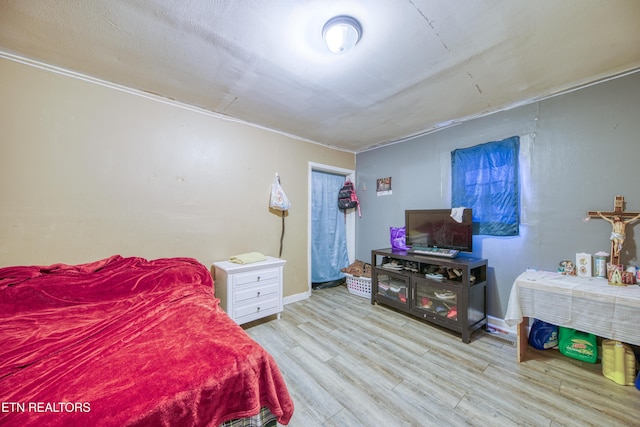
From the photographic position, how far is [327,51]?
1626 millimetres

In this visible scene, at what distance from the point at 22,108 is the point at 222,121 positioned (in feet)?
4.83

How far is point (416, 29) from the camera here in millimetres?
1441

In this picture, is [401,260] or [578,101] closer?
[578,101]

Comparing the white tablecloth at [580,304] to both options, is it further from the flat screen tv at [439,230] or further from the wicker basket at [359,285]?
the wicker basket at [359,285]

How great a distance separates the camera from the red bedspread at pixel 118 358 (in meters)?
0.77

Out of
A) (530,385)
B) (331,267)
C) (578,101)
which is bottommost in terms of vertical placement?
(530,385)

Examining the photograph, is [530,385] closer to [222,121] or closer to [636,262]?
[636,262]

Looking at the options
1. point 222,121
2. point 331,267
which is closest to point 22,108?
point 222,121

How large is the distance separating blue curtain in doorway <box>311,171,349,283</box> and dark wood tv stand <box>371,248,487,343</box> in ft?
3.58

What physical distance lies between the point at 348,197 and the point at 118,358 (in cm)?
332

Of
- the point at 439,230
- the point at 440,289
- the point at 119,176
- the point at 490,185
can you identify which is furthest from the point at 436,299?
the point at 119,176

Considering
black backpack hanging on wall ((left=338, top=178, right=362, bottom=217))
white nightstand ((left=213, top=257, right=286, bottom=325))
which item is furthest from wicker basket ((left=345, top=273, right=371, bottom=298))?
white nightstand ((left=213, top=257, right=286, bottom=325))

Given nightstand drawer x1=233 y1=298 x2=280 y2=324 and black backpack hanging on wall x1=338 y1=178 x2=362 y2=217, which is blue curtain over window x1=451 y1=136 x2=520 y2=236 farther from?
nightstand drawer x1=233 y1=298 x2=280 y2=324

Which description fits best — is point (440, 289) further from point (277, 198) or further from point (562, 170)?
point (277, 198)
